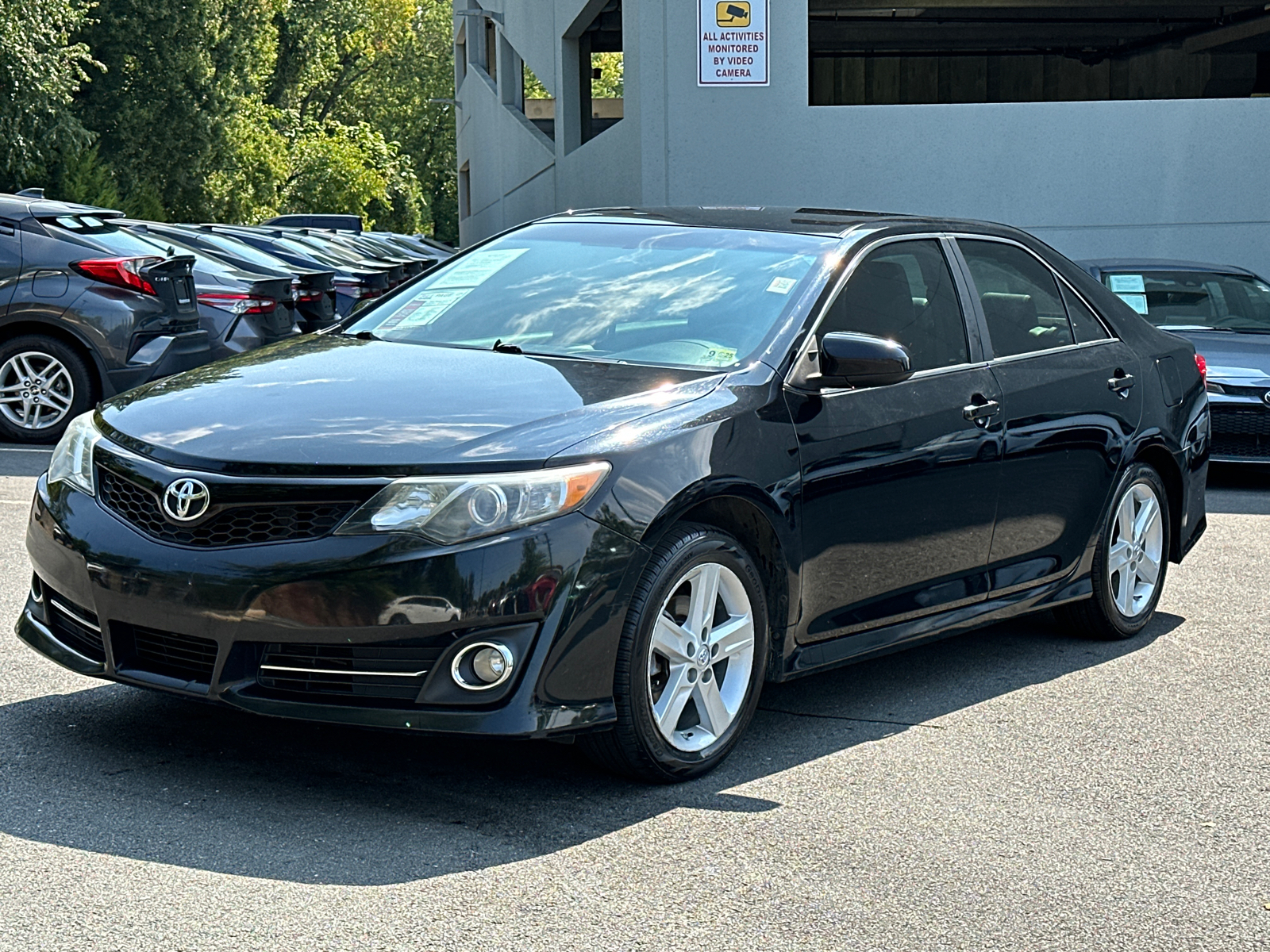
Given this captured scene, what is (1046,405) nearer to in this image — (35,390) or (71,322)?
(71,322)

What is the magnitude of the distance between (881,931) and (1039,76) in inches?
1402

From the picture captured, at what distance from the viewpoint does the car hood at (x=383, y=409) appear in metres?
4.27

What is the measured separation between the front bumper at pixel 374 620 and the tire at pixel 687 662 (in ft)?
0.28

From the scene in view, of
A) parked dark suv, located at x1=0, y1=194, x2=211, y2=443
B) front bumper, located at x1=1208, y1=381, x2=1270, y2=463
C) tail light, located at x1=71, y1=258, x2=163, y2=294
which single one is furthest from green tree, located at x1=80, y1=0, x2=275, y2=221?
front bumper, located at x1=1208, y1=381, x2=1270, y2=463

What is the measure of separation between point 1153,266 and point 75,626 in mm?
9512

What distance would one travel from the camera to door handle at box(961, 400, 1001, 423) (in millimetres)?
5637

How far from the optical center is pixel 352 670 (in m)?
4.21

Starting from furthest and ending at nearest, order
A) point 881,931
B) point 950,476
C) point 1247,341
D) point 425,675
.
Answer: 1. point 1247,341
2. point 950,476
3. point 425,675
4. point 881,931

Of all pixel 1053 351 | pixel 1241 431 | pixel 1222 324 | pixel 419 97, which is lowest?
pixel 1241 431

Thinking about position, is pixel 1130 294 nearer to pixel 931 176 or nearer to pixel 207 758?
pixel 931 176

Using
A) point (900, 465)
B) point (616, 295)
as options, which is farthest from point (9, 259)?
point (900, 465)

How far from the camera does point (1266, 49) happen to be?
32.2m

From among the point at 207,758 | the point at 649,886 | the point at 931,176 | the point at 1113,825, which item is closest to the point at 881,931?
the point at 649,886

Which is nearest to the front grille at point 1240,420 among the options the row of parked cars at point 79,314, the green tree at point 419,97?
the row of parked cars at point 79,314
